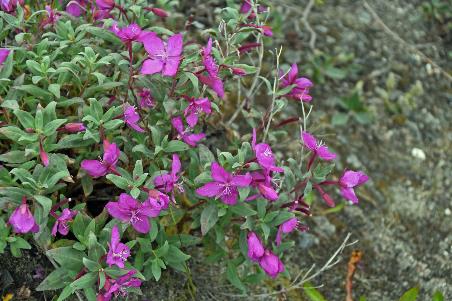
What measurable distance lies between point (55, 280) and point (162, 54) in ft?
2.43

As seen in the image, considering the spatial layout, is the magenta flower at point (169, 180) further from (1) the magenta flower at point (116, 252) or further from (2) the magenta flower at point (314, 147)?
(2) the magenta flower at point (314, 147)

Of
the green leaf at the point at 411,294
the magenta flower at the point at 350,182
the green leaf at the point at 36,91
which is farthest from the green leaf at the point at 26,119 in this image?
the green leaf at the point at 411,294

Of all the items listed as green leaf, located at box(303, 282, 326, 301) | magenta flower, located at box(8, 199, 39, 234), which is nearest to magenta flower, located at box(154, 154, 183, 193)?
magenta flower, located at box(8, 199, 39, 234)

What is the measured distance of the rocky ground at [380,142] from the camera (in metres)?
2.84

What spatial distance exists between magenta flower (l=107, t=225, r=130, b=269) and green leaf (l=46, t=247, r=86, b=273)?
0.14m

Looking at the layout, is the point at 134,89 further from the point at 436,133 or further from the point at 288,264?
the point at 436,133

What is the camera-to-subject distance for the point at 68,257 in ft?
6.74

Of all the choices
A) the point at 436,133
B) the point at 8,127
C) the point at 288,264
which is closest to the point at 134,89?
the point at 8,127

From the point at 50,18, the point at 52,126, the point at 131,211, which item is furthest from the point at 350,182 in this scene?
the point at 50,18

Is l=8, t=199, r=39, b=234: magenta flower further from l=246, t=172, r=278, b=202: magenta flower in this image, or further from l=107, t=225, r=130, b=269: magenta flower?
l=246, t=172, r=278, b=202: magenta flower

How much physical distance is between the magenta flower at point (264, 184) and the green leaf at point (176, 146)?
9.0 inches

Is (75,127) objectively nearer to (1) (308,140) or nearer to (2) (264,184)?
(2) (264,184)

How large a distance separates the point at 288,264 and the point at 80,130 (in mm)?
1116

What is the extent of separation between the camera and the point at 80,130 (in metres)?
2.07
